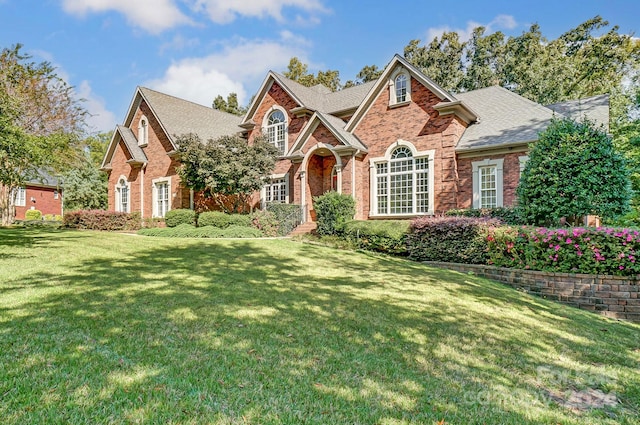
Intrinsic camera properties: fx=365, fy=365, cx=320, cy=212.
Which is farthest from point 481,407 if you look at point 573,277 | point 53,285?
point 573,277

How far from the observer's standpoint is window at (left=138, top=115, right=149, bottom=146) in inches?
1008

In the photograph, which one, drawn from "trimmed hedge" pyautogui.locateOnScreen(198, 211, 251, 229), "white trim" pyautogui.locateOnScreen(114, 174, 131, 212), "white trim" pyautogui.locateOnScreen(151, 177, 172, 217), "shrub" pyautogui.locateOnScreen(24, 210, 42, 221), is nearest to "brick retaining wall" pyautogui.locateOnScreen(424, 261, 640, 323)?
"trimmed hedge" pyautogui.locateOnScreen(198, 211, 251, 229)

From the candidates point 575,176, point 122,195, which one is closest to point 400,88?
point 575,176

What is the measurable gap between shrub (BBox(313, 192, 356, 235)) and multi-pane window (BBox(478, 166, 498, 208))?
5.59 metres

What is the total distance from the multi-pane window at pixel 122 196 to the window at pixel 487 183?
23.4 metres

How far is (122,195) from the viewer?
27.2m

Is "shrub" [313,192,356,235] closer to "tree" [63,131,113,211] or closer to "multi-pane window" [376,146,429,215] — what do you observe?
"multi-pane window" [376,146,429,215]

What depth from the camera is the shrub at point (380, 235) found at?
42.5 ft

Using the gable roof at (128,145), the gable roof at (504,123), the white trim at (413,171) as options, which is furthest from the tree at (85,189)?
the gable roof at (504,123)

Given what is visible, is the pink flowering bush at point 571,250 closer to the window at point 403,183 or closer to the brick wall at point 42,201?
the window at point 403,183

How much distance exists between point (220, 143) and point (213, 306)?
15.0 meters

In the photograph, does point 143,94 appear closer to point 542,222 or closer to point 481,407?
point 542,222

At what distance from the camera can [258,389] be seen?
10.0ft

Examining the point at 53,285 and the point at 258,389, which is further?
the point at 53,285
